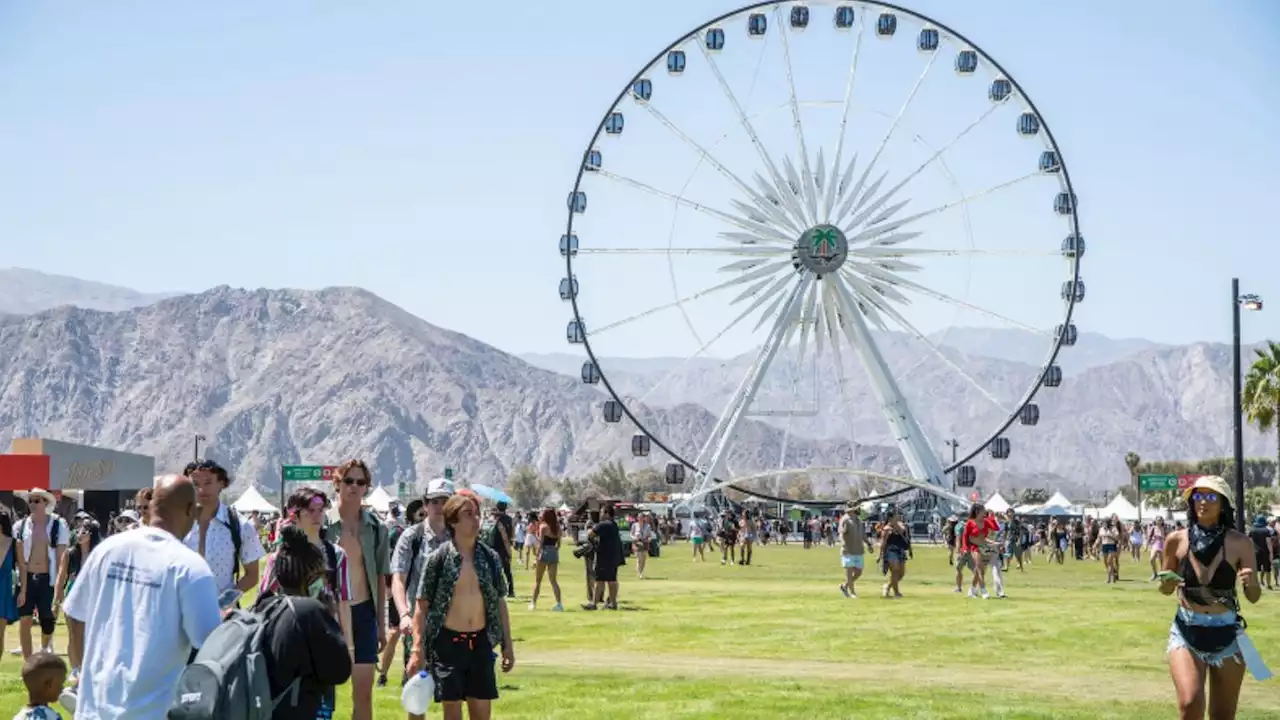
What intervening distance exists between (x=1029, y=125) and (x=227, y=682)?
56.6 meters

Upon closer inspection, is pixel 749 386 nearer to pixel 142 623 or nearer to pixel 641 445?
pixel 641 445

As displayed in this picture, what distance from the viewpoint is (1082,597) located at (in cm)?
3481

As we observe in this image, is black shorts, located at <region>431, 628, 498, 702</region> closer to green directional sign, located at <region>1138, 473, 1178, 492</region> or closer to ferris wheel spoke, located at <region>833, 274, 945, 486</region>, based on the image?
ferris wheel spoke, located at <region>833, 274, 945, 486</region>

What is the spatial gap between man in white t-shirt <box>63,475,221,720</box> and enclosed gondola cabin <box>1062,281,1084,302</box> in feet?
186

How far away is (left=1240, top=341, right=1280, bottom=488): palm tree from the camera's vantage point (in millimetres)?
66188

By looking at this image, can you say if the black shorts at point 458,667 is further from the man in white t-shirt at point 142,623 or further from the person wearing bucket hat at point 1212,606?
the person wearing bucket hat at point 1212,606

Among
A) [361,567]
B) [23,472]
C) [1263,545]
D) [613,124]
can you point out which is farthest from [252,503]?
[361,567]

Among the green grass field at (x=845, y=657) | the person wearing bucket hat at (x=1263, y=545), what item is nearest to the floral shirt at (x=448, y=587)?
the green grass field at (x=845, y=657)

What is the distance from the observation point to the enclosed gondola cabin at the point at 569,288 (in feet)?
202

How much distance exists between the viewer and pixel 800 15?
204 feet

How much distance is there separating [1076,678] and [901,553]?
15.2m

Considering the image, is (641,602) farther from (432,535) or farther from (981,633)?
(432,535)

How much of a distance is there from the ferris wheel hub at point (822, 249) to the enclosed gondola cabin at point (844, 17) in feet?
22.0

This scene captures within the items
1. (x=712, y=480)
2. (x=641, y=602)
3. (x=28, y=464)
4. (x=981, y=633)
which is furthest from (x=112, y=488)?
(x=981, y=633)
